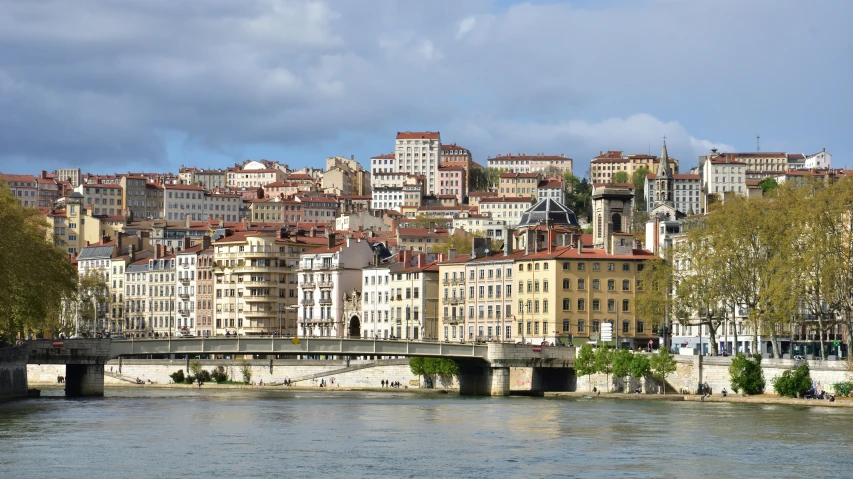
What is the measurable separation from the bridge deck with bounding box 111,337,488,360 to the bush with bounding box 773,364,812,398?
66.9 ft

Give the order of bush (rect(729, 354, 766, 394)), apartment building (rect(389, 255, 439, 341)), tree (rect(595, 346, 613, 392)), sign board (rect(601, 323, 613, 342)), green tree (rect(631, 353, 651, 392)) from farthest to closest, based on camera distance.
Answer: apartment building (rect(389, 255, 439, 341)) → sign board (rect(601, 323, 613, 342)) → tree (rect(595, 346, 613, 392)) → green tree (rect(631, 353, 651, 392)) → bush (rect(729, 354, 766, 394))

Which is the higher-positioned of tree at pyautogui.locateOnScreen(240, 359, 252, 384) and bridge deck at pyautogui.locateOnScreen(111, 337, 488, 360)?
bridge deck at pyautogui.locateOnScreen(111, 337, 488, 360)

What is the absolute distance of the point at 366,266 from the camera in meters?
153

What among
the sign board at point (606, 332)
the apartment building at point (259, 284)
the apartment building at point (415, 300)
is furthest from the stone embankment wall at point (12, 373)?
the apartment building at point (259, 284)

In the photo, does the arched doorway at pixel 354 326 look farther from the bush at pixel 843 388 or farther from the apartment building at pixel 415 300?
the bush at pixel 843 388

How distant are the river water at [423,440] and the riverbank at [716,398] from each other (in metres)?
2.02

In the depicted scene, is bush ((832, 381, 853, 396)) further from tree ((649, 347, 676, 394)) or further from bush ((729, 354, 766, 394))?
tree ((649, 347, 676, 394))

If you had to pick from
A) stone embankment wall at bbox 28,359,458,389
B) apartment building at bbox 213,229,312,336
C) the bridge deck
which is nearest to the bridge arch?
apartment building at bbox 213,229,312,336

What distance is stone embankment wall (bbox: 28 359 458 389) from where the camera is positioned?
4774 inches

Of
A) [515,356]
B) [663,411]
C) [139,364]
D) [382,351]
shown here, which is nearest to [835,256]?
[663,411]

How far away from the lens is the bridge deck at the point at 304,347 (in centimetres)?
9875

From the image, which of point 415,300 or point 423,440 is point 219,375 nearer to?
point 415,300

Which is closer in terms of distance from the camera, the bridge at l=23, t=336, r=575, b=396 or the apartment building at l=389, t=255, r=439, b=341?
the bridge at l=23, t=336, r=575, b=396

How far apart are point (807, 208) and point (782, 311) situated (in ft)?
20.1
